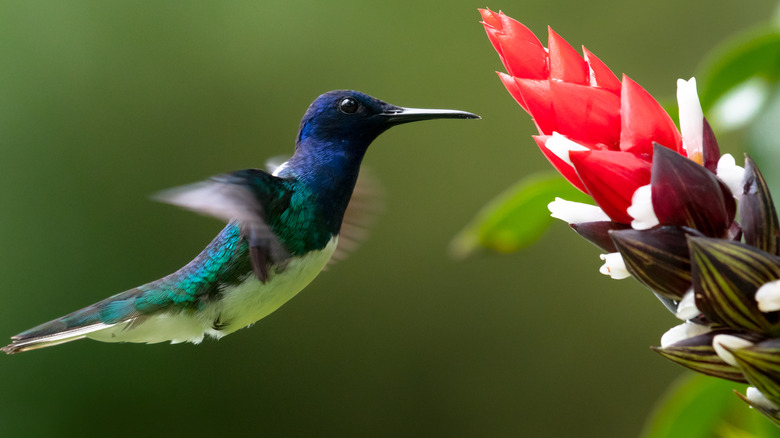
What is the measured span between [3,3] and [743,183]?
2726 mm

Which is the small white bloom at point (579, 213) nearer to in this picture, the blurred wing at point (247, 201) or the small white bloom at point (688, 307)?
the small white bloom at point (688, 307)

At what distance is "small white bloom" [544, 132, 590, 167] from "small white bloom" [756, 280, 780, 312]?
0.31 ft

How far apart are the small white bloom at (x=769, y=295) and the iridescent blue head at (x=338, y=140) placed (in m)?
0.40

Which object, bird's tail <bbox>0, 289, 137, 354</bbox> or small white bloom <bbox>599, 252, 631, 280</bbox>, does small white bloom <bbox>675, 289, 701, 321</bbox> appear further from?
bird's tail <bbox>0, 289, 137, 354</bbox>

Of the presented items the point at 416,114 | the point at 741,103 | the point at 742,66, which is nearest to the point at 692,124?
the point at 416,114

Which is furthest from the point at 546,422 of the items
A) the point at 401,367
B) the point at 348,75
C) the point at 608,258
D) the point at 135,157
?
the point at 608,258

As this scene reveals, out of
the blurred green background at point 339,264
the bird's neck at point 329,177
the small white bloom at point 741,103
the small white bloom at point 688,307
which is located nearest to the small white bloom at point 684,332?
the small white bloom at point 688,307

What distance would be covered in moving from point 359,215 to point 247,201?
0.76 ft

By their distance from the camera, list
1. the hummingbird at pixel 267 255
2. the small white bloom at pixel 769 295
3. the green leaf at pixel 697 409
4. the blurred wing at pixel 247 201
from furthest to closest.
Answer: the green leaf at pixel 697 409 → the hummingbird at pixel 267 255 → the blurred wing at pixel 247 201 → the small white bloom at pixel 769 295

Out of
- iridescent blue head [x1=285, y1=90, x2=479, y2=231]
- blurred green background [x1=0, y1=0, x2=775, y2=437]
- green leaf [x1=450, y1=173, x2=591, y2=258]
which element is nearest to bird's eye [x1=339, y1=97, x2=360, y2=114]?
iridescent blue head [x1=285, y1=90, x2=479, y2=231]

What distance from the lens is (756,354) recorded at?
33cm

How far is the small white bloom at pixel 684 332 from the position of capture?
358 millimetres

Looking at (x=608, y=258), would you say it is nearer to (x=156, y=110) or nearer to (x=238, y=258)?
(x=238, y=258)

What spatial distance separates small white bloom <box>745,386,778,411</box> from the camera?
345 millimetres
